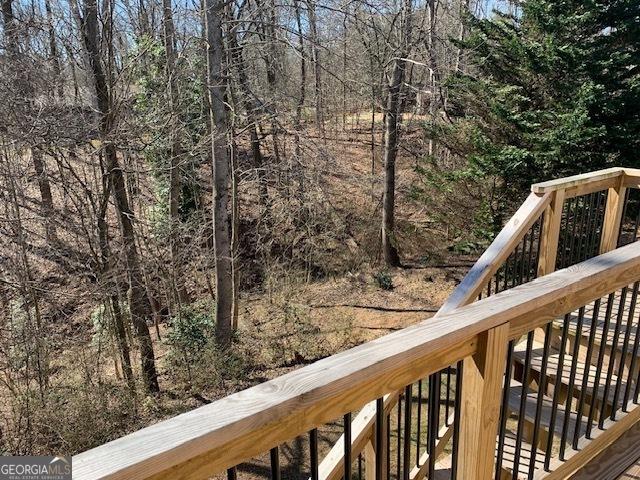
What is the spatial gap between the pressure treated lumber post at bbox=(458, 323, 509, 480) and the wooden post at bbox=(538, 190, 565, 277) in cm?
242

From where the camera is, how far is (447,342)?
1204 mm

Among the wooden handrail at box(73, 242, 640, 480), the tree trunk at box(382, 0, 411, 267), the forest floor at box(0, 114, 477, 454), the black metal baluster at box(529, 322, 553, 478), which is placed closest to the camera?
the wooden handrail at box(73, 242, 640, 480)

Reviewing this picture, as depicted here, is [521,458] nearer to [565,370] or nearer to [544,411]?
[544,411]

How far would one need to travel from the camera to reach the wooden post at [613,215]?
3892 millimetres

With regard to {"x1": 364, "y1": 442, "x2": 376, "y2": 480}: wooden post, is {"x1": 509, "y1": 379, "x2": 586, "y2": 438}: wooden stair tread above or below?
above

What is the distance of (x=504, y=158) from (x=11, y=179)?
7649mm

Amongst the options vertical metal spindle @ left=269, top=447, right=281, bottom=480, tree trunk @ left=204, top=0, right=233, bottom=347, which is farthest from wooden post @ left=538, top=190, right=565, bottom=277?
tree trunk @ left=204, top=0, right=233, bottom=347

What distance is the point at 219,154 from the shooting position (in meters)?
7.49

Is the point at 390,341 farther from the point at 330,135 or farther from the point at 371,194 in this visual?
the point at 330,135

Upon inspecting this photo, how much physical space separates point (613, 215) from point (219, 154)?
17.6ft

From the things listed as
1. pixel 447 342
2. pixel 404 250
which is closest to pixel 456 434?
pixel 447 342

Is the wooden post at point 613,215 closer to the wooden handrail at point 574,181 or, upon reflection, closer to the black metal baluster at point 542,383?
the wooden handrail at point 574,181

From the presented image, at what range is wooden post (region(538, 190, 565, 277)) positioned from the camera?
137 inches

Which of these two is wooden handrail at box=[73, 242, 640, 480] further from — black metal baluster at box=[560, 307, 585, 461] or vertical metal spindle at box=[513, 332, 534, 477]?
black metal baluster at box=[560, 307, 585, 461]
